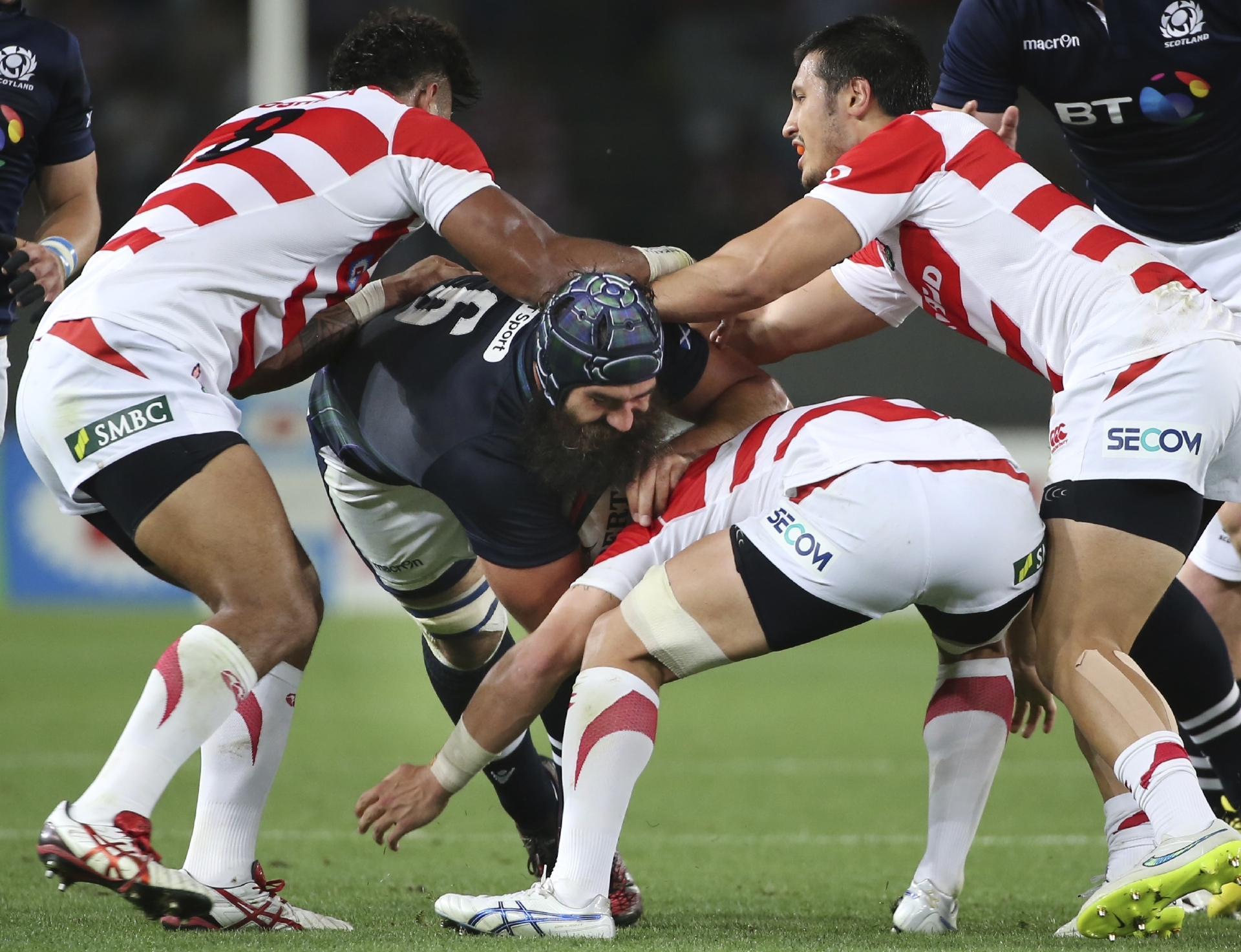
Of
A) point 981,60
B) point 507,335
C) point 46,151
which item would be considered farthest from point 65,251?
point 981,60

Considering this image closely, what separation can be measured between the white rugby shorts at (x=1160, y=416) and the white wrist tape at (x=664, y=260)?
1.01 m

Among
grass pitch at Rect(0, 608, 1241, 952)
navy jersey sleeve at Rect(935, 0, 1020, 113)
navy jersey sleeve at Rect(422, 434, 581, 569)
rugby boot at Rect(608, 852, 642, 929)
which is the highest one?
navy jersey sleeve at Rect(935, 0, 1020, 113)

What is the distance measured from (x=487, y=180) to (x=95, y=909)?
199 centimetres

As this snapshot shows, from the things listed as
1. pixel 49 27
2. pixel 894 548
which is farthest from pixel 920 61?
pixel 49 27

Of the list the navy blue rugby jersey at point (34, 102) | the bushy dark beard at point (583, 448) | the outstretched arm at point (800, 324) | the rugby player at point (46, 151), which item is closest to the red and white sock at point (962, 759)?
the bushy dark beard at point (583, 448)

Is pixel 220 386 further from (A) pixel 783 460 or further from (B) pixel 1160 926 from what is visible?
(B) pixel 1160 926

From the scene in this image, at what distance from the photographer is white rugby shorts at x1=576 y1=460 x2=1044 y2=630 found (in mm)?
3090

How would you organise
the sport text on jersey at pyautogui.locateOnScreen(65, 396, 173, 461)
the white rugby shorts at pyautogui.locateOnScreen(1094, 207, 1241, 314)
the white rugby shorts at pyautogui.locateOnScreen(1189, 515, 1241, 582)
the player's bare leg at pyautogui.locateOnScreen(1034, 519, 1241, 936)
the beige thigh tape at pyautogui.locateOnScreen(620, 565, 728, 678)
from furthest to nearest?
the white rugby shorts at pyautogui.locateOnScreen(1189, 515, 1241, 582), the white rugby shorts at pyautogui.locateOnScreen(1094, 207, 1241, 314), the sport text on jersey at pyautogui.locateOnScreen(65, 396, 173, 461), the beige thigh tape at pyautogui.locateOnScreen(620, 565, 728, 678), the player's bare leg at pyautogui.locateOnScreen(1034, 519, 1241, 936)

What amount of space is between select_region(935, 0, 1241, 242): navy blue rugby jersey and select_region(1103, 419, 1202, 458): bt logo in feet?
3.80

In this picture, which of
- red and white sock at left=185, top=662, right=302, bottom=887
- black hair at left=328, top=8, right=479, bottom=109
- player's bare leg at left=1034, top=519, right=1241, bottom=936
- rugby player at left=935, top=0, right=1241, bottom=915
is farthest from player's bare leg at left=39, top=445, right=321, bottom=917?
rugby player at left=935, top=0, right=1241, bottom=915

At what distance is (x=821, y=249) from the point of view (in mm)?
3529

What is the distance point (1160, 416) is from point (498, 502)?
1.47 meters

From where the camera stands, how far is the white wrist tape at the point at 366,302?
3.93 metres

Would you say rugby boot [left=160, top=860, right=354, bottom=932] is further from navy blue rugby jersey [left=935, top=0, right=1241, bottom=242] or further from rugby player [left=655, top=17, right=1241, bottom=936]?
navy blue rugby jersey [left=935, top=0, right=1241, bottom=242]
